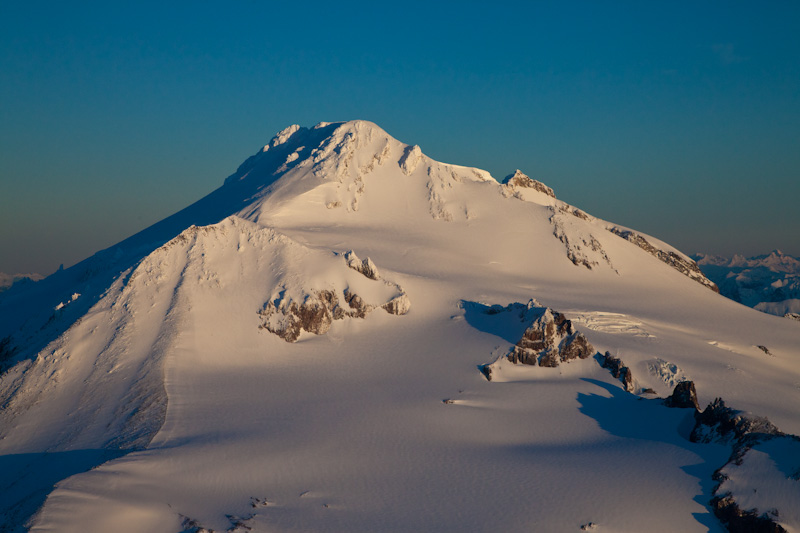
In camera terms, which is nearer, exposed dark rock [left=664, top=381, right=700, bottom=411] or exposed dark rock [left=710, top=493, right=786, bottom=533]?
exposed dark rock [left=710, top=493, right=786, bottom=533]

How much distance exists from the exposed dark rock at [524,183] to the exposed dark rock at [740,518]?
306 ft

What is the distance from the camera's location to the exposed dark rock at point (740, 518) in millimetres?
34844

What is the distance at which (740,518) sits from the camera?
118 ft

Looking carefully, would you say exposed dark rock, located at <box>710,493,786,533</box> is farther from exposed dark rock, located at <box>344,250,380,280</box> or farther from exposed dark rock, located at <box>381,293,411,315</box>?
exposed dark rock, located at <box>344,250,380,280</box>

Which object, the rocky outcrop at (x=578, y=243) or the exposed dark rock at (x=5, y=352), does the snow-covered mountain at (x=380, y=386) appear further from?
the exposed dark rock at (x=5, y=352)

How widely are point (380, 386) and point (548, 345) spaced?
19695 mm

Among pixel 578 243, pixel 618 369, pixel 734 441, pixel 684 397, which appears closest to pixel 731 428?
pixel 734 441

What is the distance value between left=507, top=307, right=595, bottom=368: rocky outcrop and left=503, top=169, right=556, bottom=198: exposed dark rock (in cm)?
6489

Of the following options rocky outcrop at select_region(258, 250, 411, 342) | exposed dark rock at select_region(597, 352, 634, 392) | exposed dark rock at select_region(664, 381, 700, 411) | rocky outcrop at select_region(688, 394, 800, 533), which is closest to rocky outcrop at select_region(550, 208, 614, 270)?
exposed dark rock at select_region(597, 352, 634, 392)

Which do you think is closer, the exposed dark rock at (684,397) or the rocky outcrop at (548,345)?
the exposed dark rock at (684,397)

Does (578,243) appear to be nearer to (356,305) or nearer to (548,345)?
(548,345)

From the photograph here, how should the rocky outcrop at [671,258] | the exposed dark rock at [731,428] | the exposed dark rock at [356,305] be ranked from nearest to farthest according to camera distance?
the exposed dark rock at [731,428]
the exposed dark rock at [356,305]
the rocky outcrop at [671,258]

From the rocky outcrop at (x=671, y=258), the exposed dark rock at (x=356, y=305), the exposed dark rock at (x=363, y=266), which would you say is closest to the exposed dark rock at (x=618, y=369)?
the exposed dark rock at (x=356, y=305)

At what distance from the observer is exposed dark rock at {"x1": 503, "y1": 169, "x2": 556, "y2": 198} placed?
126769 mm
